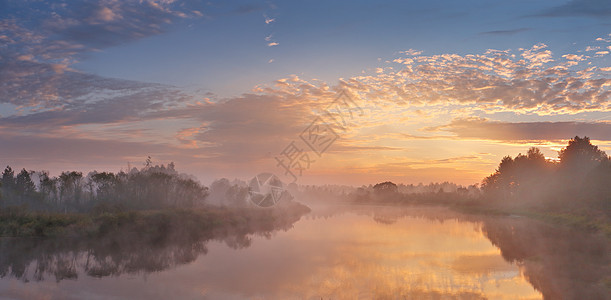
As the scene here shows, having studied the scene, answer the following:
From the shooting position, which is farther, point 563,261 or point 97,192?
point 97,192

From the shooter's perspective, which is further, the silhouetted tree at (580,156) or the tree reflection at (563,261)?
the silhouetted tree at (580,156)

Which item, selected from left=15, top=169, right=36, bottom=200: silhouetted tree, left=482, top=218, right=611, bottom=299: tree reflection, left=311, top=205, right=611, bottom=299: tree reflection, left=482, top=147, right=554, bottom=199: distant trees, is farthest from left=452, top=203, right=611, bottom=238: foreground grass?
left=15, top=169, right=36, bottom=200: silhouetted tree

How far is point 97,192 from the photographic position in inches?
2298

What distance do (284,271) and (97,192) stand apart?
4871 centimetres

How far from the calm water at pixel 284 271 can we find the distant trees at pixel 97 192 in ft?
68.8

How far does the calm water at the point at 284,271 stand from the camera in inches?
667

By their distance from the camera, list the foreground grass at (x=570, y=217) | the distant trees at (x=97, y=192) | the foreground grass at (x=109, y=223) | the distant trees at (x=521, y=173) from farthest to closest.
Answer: the distant trees at (x=521, y=173) < the distant trees at (x=97, y=192) < the foreground grass at (x=570, y=217) < the foreground grass at (x=109, y=223)

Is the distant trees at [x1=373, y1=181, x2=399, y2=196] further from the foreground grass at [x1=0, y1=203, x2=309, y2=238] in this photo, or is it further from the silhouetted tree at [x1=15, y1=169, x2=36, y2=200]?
the silhouetted tree at [x1=15, y1=169, x2=36, y2=200]

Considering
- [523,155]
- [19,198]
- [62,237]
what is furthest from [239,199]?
[523,155]

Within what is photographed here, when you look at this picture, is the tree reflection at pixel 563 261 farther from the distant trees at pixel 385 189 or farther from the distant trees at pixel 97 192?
the distant trees at pixel 385 189

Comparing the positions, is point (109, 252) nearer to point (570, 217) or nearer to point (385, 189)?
point (570, 217)

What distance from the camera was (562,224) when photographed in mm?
50375

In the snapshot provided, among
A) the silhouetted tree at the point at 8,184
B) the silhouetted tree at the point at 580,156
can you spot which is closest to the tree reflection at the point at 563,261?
the silhouetted tree at the point at 580,156

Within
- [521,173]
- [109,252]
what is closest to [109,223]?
[109,252]
